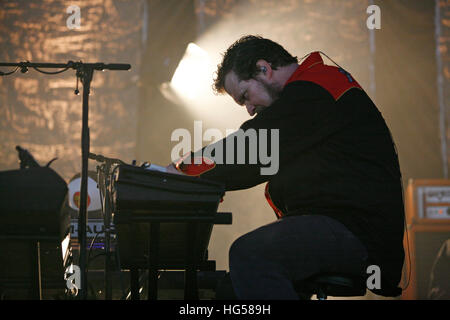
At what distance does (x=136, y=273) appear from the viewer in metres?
2.06

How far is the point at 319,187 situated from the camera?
1.48m

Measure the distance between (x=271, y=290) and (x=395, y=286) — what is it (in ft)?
1.50

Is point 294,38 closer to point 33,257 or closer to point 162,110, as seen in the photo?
point 162,110

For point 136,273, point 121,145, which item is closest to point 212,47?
point 121,145

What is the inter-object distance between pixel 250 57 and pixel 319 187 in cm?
64

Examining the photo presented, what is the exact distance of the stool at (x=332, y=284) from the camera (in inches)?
57.1

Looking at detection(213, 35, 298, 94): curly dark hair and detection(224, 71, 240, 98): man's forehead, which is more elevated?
detection(213, 35, 298, 94): curly dark hair

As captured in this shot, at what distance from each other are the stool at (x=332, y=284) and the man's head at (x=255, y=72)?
2.41 feet

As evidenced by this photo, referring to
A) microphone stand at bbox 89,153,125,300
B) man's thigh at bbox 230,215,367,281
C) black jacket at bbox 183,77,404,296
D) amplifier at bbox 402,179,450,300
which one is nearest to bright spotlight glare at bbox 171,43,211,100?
microphone stand at bbox 89,153,125,300

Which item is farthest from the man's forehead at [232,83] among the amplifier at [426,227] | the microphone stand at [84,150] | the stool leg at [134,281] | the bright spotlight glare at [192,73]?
the bright spotlight glare at [192,73]

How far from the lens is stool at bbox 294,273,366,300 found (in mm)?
1451

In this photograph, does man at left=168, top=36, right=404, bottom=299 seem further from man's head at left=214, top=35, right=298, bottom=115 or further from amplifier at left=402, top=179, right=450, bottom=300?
amplifier at left=402, top=179, right=450, bottom=300

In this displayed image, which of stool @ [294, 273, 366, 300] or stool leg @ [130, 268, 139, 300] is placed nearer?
stool @ [294, 273, 366, 300]

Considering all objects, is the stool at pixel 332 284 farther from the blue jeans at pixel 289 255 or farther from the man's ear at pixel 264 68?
the man's ear at pixel 264 68
